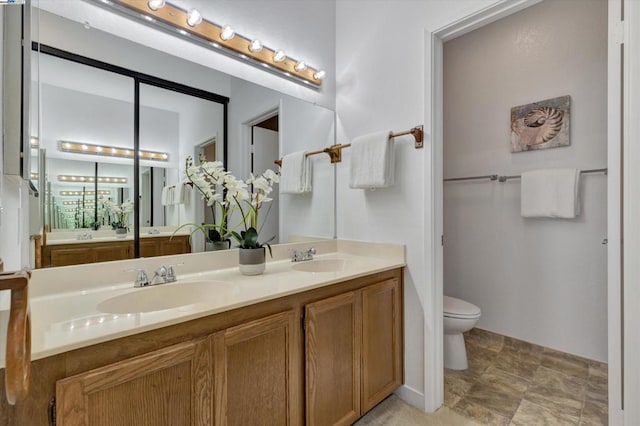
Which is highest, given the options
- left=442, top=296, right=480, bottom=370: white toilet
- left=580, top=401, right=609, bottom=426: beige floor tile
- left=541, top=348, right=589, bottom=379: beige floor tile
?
left=442, top=296, right=480, bottom=370: white toilet

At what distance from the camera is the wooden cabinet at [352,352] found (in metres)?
1.27

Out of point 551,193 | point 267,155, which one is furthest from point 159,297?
point 551,193

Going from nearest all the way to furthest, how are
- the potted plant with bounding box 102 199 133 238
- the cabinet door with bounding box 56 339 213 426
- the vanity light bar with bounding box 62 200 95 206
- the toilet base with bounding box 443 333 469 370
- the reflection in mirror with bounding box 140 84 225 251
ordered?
the cabinet door with bounding box 56 339 213 426 → the vanity light bar with bounding box 62 200 95 206 → the potted plant with bounding box 102 199 133 238 → the reflection in mirror with bounding box 140 84 225 251 → the toilet base with bounding box 443 333 469 370

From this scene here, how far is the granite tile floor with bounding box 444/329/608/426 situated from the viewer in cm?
158

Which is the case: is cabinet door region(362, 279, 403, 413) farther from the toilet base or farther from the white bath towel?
the white bath towel

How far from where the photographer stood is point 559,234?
7.14ft

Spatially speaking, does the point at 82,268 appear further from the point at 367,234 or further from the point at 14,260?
the point at 367,234

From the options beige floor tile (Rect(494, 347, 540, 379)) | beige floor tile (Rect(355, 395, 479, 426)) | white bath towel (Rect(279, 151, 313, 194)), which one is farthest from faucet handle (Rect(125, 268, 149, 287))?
beige floor tile (Rect(494, 347, 540, 379))

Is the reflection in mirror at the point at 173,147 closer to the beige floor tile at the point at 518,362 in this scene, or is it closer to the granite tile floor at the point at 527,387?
the granite tile floor at the point at 527,387

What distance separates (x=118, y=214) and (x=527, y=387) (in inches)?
96.8

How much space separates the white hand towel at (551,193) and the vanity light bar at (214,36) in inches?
67.7

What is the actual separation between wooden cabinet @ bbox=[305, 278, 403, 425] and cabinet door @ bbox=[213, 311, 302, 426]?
0.07 meters

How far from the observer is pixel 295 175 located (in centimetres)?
198

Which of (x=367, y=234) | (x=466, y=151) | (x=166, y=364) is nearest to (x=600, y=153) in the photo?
(x=466, y=151)
